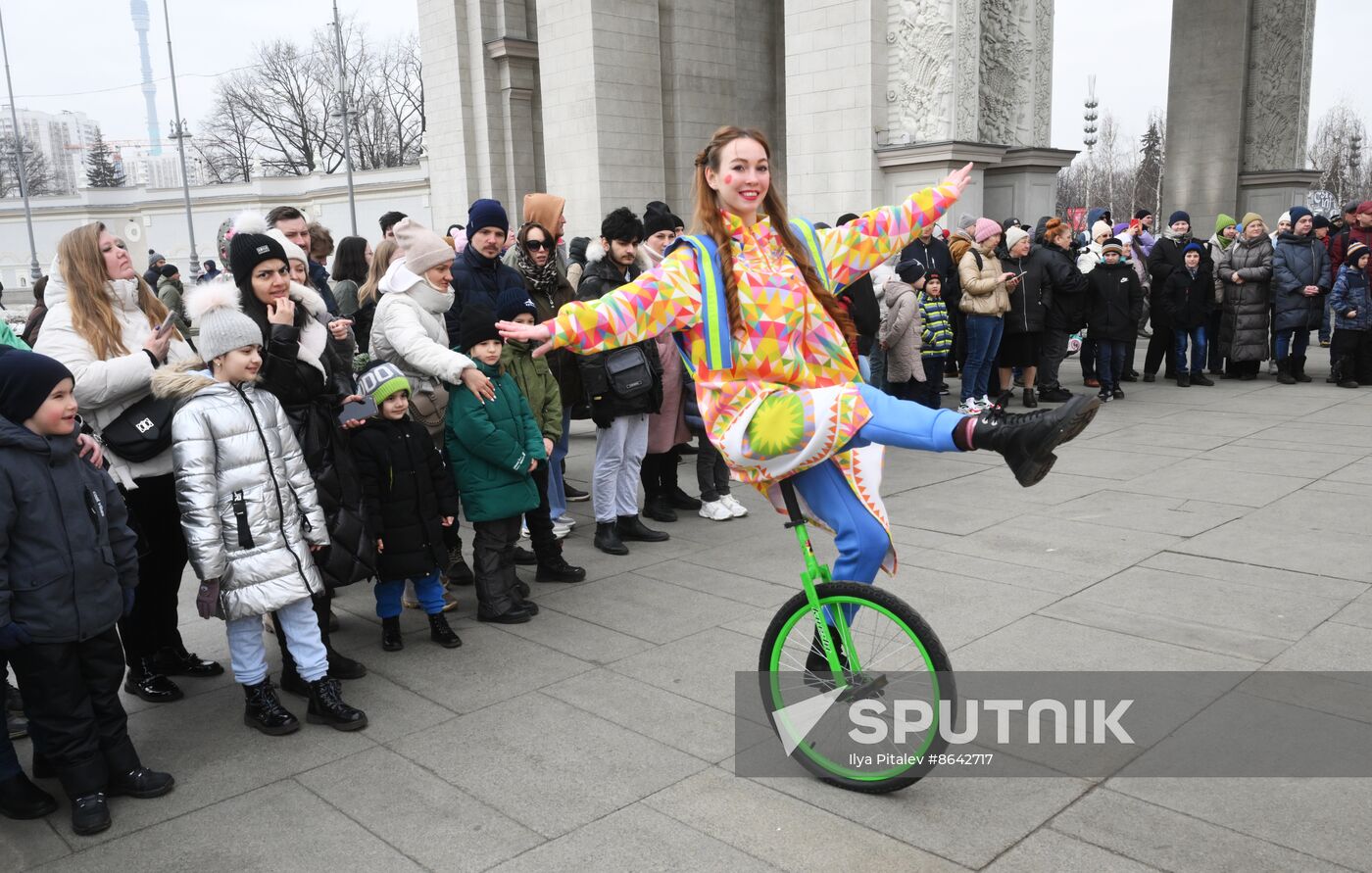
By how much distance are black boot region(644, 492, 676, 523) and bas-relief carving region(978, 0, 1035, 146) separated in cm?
851

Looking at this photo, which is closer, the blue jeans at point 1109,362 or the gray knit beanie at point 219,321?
the gray knit beanie at point 219,321

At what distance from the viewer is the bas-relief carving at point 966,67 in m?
13.1

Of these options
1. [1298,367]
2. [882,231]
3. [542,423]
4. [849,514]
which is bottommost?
[1298,367]

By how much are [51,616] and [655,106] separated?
1575 centimetres

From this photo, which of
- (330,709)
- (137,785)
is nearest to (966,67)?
(330,709)

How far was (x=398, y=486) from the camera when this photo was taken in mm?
4934

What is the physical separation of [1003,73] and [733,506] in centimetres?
920

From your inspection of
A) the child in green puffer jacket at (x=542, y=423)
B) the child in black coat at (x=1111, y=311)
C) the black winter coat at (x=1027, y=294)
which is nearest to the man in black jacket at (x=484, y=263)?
the child in green puffer jacket at (x=542, y=423)

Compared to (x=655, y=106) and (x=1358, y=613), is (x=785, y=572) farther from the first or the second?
(x=655, y=106)

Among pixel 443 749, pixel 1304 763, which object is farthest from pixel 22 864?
pixel 1304 763

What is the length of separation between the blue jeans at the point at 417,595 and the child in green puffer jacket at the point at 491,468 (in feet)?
1.18

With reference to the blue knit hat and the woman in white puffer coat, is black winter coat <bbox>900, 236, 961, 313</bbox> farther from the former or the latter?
the woman in white puffer coat

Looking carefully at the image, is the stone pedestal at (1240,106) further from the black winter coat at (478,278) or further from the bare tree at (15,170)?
the bare tree at (15,170)

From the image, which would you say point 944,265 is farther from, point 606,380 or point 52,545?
point 52,545
